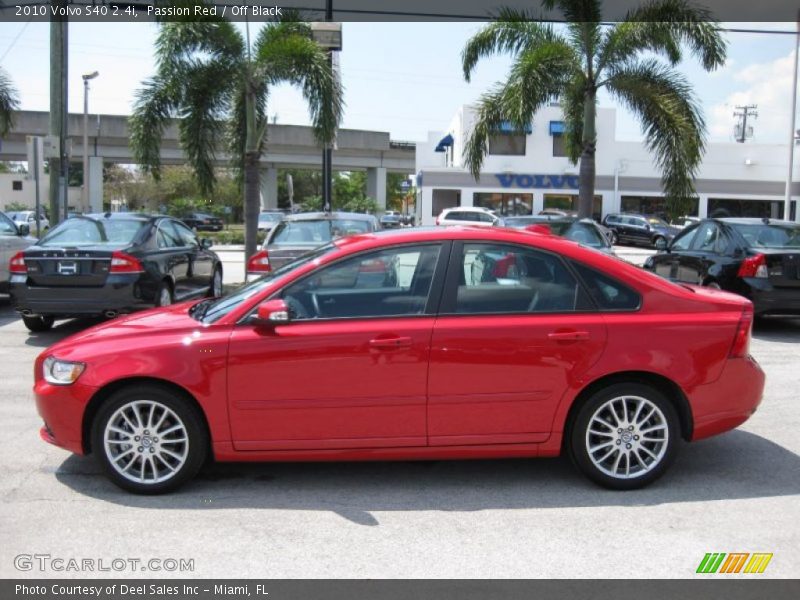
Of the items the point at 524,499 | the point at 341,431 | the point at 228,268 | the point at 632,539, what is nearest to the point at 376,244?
the point at 341,431

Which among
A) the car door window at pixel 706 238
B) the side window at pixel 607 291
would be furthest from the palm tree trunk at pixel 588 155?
the side window at pixel 607 291

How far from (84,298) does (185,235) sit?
8.73ft

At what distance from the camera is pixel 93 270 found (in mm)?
9391

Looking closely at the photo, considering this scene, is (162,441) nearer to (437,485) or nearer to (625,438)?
(437,485)

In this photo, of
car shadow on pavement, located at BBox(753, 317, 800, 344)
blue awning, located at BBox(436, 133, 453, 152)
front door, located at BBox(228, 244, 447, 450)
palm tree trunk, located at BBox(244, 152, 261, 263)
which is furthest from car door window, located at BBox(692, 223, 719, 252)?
blue awning, located at BBox(436, 133, 453, 152)

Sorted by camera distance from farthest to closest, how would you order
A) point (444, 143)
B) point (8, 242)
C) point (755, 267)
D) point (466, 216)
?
point (444, 143) < point (466, 216) < point (8, 242) < point (755, 267)

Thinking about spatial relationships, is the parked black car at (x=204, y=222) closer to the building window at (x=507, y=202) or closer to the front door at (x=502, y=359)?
the building window at (x=507, y=202)

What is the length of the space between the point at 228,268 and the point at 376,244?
57.1ft

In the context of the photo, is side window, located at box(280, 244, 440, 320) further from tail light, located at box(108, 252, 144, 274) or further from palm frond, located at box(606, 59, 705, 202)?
palm frond, located at box(606, 59, 705, 202)

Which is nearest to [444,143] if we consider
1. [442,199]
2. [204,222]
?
[442,199]

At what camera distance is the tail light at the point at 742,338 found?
4738mm

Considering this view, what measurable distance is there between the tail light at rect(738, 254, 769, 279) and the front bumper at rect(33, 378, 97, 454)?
332 inches

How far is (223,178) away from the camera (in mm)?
60469

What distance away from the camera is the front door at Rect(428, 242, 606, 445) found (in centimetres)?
452
